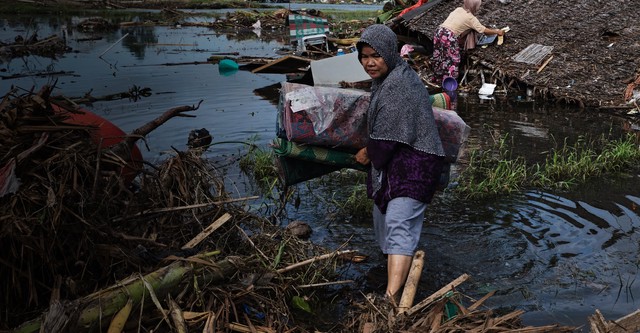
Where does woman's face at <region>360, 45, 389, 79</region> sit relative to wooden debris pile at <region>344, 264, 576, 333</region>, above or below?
above

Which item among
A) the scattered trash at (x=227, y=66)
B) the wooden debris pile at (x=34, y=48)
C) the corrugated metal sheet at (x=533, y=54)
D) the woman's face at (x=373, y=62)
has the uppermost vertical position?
the woman's face at (x=373, y=62)

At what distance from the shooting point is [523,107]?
10992 mm

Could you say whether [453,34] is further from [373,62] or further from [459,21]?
[373,62]

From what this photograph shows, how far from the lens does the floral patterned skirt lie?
1159 cm

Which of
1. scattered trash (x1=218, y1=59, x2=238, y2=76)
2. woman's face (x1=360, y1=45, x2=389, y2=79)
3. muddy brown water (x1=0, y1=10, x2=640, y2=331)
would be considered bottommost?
muddy brown water (x1=0, y1=10, x2=640, y2=331)

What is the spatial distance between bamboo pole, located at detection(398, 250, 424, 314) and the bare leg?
238mm

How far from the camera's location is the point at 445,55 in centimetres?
1177

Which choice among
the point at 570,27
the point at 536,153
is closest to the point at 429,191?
the point at 536,153

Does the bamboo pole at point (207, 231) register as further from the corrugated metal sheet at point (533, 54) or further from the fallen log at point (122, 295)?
the corrugated metal sheet at point (533, 54)

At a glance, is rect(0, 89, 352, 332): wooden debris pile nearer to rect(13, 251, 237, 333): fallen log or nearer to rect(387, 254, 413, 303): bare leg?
rect(13, 251, 237, 333): fallen log

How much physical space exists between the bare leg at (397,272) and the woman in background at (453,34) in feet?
28.4

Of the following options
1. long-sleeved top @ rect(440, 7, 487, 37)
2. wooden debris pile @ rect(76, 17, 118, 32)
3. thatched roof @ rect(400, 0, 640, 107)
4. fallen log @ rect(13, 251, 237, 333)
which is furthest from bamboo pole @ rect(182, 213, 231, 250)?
wooden debris pile @ rect(76, 17, 118, 32)

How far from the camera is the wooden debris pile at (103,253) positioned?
112 inches

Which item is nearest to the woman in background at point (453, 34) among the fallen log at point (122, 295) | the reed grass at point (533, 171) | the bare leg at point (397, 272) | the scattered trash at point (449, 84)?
the scattered trash at point (449, 84)
